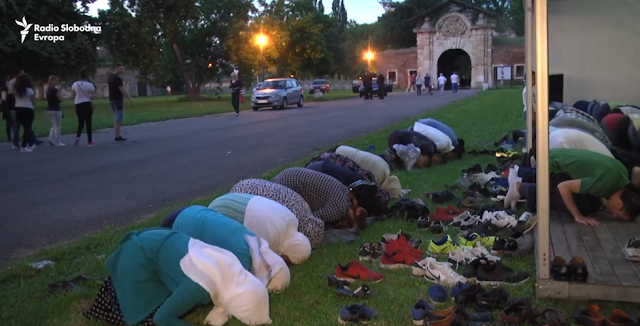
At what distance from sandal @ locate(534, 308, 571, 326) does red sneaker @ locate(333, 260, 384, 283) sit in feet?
3.95

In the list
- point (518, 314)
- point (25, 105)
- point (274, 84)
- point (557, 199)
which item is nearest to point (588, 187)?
point (557, 199)

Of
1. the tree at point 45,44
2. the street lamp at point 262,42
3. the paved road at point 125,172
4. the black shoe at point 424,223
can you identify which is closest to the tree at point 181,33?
the tree at point 45,44

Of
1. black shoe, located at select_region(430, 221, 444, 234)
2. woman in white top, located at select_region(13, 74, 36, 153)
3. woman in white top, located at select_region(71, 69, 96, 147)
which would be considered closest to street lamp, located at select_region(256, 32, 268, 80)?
woman in white top, located at select_region(71, 69, 96, 147)

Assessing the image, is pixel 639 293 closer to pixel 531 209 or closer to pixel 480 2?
pixel 531 209

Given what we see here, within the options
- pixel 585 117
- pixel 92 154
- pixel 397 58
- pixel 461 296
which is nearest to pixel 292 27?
pixel 397 58

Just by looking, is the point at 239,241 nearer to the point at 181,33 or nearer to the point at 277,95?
the point at 277,95

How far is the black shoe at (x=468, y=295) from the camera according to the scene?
397cm

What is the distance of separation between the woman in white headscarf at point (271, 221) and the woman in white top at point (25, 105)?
10790 millimetres

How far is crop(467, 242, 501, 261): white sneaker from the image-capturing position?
15.8ft

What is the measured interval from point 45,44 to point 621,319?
3418cm

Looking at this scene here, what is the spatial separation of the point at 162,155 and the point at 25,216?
18.3ft

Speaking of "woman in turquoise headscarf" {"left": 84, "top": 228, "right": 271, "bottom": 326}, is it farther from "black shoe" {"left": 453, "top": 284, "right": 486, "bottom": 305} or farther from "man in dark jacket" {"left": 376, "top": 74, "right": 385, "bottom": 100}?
"man in dark jacket" {"left": 376, "top": 74, "right": 385, "bottom": 100}

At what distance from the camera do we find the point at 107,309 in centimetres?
389

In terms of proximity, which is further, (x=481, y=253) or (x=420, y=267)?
(x=481, y=253)
